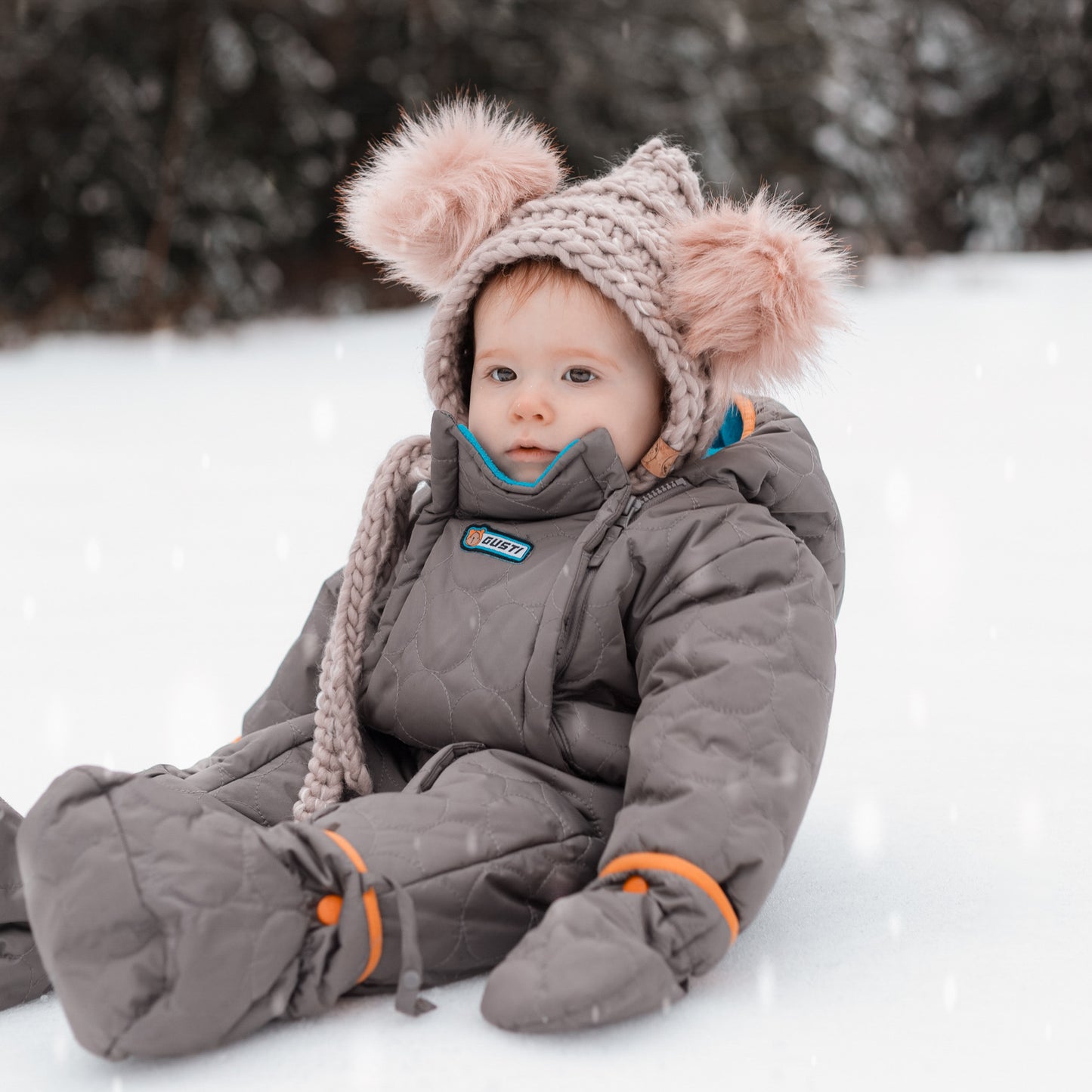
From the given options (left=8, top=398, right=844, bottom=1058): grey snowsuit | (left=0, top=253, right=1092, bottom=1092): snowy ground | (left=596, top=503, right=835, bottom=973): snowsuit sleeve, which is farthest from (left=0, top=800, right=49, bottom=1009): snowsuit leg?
(left=596, top=503, right=835, bottom=973): snowsuit sleeve

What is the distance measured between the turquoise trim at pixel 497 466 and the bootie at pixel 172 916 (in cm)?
55

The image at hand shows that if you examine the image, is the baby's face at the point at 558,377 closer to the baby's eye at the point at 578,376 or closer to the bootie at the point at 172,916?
the baby's eye at the point at 578,376

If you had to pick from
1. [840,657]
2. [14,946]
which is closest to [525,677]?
[14,946]

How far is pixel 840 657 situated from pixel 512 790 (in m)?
1.48

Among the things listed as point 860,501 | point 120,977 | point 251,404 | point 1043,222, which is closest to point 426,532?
point 120,977

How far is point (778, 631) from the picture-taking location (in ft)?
5.23

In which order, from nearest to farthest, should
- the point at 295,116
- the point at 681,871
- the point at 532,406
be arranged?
the point at 681,871 → the point at 532,406 → the point at 295,116

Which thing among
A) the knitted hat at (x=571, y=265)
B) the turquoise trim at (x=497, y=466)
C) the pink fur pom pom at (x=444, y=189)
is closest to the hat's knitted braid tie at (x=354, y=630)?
the knitted hat at (x=571, y=265)

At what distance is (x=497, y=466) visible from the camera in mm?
1809

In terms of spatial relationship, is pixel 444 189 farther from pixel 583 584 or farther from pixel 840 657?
pixel 840 657

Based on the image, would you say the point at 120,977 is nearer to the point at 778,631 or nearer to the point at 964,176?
the point at 778,631

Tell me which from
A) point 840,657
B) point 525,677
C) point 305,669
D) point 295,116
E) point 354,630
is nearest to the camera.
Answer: point 525,677

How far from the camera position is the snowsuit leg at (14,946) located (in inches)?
58.7

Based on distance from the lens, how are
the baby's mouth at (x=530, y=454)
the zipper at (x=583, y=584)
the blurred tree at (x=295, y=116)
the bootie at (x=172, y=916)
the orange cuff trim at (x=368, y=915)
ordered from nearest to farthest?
the bootie at (x=172, y=916) < the orange cuff trim at (x=368, y=915) < the zipper at (x=583, y=584) < the baby's mouth at (x=530, y=454) < the blurred tree at (x=295, y=116)
